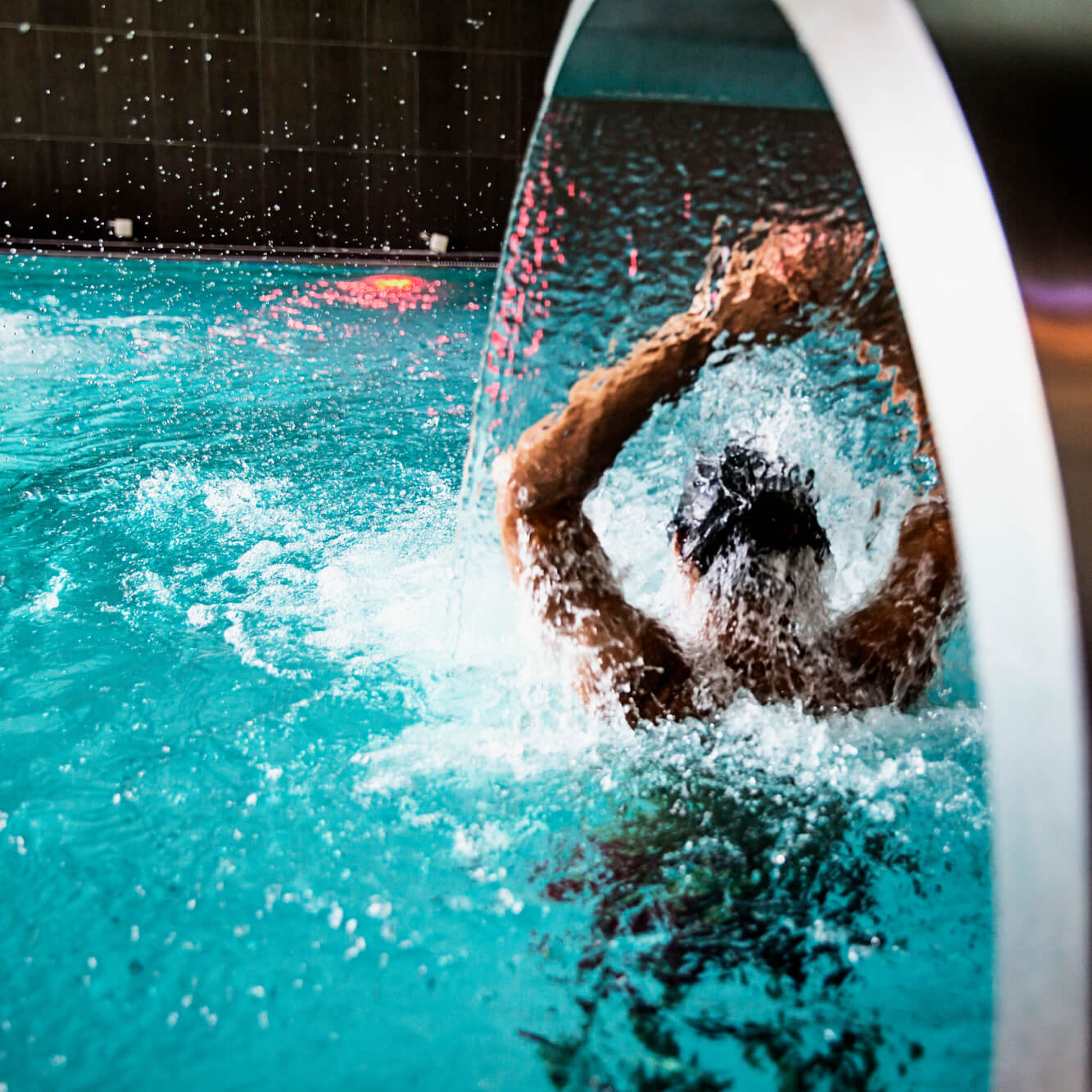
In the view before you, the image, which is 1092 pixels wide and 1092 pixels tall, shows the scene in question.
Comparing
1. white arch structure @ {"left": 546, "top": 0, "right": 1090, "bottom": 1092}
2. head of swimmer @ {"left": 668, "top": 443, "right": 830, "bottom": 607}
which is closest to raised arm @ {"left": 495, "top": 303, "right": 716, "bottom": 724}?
head of swimmer @ {"left": 668, "top": 443, "right": 830, "bottom": 607}

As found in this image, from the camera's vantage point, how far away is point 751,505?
2.34 m

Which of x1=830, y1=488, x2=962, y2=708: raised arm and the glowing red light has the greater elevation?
the glowing red light

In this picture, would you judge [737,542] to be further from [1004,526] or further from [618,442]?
[1004,526]

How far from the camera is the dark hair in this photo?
7.70 feet

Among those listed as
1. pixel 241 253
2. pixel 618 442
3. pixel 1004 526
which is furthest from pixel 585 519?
pixel 241 253

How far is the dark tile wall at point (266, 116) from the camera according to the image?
10359 mm

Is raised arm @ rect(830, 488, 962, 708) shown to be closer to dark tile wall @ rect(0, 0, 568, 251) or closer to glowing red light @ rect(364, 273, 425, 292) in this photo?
glowing red light @ rect(364, 273, 425, 292)

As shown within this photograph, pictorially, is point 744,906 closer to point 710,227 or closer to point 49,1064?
point 49,1064

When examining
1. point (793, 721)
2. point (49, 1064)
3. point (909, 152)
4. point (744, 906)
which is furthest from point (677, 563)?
point (909, 152)

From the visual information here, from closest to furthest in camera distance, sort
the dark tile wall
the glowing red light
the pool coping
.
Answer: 1. the glowing red light
2. the pool coping
3. the dark tile wall

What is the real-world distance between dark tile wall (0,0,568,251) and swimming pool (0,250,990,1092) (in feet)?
26.4

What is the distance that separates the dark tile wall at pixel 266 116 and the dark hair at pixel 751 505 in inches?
376

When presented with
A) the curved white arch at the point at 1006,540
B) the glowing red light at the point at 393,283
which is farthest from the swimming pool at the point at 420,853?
the glowing red light at the point at 393,283

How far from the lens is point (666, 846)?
2160 millimetres
